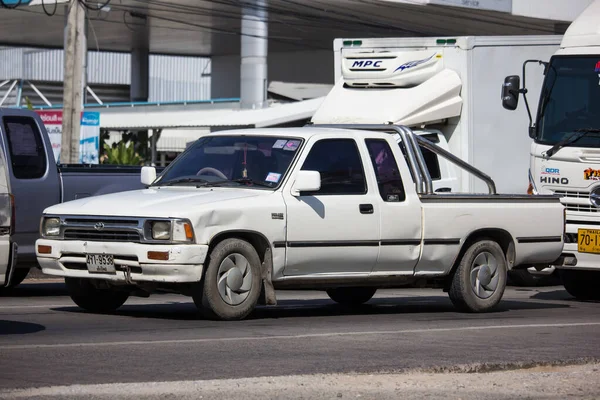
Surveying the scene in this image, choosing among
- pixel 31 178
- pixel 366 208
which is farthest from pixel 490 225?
pixel 31 178

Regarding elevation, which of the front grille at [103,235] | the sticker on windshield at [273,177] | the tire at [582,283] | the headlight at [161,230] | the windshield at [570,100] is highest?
the windshield at [570,100]

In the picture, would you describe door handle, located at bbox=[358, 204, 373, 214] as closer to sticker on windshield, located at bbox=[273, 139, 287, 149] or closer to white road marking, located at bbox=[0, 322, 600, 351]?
sticker on windshield, located at bbox=[273, 139, 287, 149]

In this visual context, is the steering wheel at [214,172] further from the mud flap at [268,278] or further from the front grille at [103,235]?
the front grille at [103,235]

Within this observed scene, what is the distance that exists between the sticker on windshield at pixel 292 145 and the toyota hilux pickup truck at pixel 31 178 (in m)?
3.64

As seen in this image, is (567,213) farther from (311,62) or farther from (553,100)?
(311,62)

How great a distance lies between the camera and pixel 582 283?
15883mm

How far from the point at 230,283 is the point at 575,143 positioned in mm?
5877

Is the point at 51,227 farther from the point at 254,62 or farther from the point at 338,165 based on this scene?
the point at 254,62

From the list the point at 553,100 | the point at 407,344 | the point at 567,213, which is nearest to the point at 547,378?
the point at 407,344

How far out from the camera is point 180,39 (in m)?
62.5

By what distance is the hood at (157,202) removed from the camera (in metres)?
10.6

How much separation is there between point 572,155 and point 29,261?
6.44 meters

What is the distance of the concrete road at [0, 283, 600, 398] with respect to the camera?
8117 mm

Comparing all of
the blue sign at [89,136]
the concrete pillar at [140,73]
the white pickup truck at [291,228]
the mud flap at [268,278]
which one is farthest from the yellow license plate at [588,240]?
the concrete pillar at [140,73]
